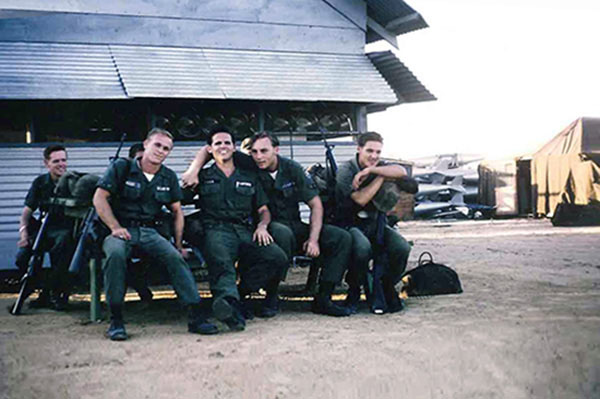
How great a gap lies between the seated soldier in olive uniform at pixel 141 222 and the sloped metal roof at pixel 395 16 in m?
6.94

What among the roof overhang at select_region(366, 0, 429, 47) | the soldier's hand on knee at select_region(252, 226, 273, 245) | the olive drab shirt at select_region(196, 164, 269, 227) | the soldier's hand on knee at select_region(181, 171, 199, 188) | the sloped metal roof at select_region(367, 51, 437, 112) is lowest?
the soldier's hand on knee at select_region(252, 226, 273, 245)

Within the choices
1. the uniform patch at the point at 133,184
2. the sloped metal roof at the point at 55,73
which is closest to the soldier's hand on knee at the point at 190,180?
the uniform patch at the point at 133,184

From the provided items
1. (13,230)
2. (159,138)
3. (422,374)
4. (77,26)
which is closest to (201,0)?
(77,26)

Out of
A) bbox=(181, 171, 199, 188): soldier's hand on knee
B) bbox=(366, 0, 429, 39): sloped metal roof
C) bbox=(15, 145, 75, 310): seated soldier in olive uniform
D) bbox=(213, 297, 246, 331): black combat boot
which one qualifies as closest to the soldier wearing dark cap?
bbox=(213, 297, 246, 331): black combat boot

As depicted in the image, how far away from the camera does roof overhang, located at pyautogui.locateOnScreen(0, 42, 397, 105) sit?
8.45 meters

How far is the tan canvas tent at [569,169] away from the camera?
16938 millimetres

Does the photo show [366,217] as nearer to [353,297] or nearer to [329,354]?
[353,297]

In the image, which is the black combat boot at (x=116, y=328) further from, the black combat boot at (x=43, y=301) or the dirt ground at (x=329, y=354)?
the black combat boot at (x=43, y=301)

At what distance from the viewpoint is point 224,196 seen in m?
5.15

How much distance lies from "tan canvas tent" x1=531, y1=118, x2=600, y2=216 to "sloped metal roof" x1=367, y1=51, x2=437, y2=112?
8.28m

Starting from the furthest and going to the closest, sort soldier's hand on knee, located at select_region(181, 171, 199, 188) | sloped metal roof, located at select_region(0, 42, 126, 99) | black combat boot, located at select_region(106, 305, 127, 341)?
sloped metal roof, located at select_region(0, 42, 126, 99)
soldier's hand on knee, located at select_region(181, 171, 199, 188)
black combat boot, located at select_region(106, 305, 127, 341)

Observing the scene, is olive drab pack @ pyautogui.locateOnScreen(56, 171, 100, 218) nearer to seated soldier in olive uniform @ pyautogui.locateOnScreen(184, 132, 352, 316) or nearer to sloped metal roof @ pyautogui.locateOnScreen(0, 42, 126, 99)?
seated soldier in olive uniform @ pyautogui.locateOnScreen(184, 132, 352, 316)

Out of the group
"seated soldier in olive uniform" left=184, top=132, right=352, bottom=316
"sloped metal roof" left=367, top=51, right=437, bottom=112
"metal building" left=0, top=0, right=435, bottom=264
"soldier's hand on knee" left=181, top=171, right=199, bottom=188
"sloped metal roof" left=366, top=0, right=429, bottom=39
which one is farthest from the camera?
"sloped metal roof" left=366, top=0, right=429, bottom=39

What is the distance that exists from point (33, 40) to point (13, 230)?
9.23 feet
